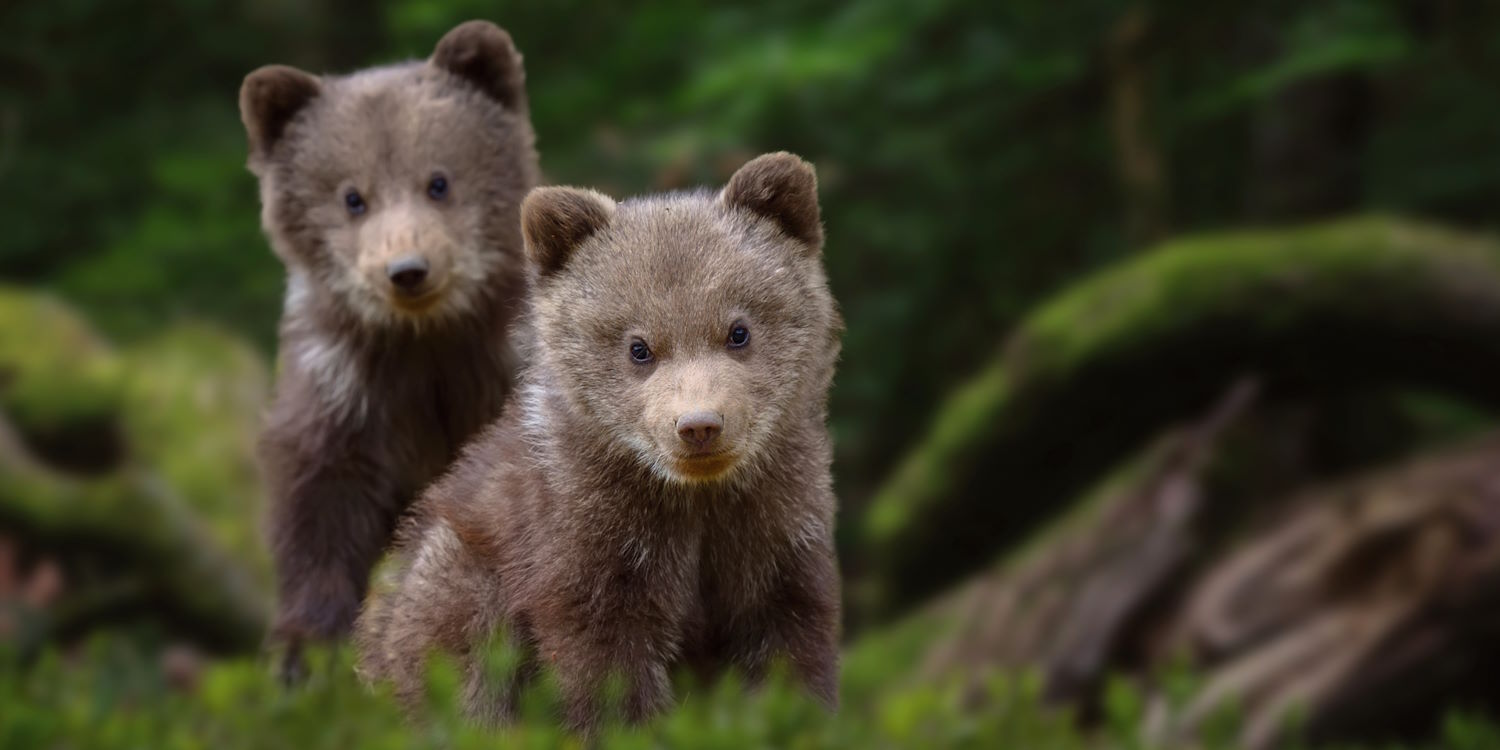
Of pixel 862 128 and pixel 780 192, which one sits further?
pixel 862 128

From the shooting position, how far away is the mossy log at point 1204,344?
949 centimetres

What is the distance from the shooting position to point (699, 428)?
377 cm

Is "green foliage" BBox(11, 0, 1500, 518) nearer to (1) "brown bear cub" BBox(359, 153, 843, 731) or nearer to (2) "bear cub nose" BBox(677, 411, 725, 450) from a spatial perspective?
(1) "brown bear cub" BBox(359, 153, 843, 731)

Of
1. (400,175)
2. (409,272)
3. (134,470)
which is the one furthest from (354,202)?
(134,470)

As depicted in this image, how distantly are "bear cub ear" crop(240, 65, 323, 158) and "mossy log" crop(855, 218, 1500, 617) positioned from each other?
18.5 ft

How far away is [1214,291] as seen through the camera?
9.66m

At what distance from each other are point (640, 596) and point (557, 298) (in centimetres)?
76

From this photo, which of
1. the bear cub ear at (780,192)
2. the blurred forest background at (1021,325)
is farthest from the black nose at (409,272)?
the blurred forest background at (1021,325)

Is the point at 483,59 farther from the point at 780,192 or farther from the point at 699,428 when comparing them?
the point at 699,428

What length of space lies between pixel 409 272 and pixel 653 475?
1328mm

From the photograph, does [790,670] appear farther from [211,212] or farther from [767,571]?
[211,212]

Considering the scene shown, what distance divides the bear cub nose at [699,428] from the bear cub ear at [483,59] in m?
2.06

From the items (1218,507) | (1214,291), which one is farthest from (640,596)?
(1218,507)

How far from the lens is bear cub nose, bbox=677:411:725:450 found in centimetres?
377
